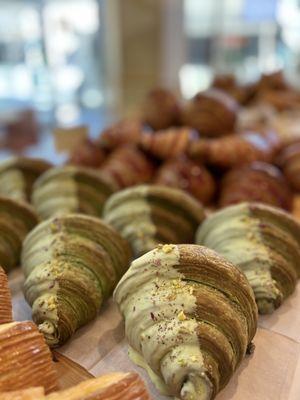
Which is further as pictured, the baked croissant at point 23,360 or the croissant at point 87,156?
the croissant at point 87,156

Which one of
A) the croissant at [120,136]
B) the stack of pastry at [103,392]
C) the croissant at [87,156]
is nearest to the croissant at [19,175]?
the croissant at [87,156]

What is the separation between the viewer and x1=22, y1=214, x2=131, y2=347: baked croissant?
2.46 feet

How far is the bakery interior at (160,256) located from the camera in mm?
628

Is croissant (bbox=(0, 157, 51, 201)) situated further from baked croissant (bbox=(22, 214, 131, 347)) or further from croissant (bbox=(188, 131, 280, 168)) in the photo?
croissant (bbox=(188, 131, 280, 168))

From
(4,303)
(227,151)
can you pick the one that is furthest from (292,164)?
(4,303)

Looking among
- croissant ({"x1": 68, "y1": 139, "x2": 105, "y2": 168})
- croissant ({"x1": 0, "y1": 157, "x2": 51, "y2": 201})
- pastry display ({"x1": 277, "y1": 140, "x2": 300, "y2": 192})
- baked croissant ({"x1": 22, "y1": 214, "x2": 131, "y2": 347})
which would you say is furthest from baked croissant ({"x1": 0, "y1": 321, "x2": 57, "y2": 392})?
pastry display ({"x1": 277, "y1": 140, "x2": 300, "y2": 192})

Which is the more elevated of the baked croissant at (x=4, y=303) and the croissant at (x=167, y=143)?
the baked croissant at (x=4, y=303)

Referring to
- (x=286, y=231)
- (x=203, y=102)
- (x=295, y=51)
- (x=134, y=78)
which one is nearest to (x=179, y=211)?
(x=286, y=231)

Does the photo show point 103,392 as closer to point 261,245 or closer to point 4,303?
point 4,303

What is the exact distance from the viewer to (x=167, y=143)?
1.49 metres

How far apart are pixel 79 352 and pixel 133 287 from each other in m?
0.19

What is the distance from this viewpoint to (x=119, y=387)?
1.84ft

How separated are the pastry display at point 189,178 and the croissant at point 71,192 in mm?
227

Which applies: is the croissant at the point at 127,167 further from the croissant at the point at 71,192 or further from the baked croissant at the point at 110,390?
the baked croissant at the point at 110,390
